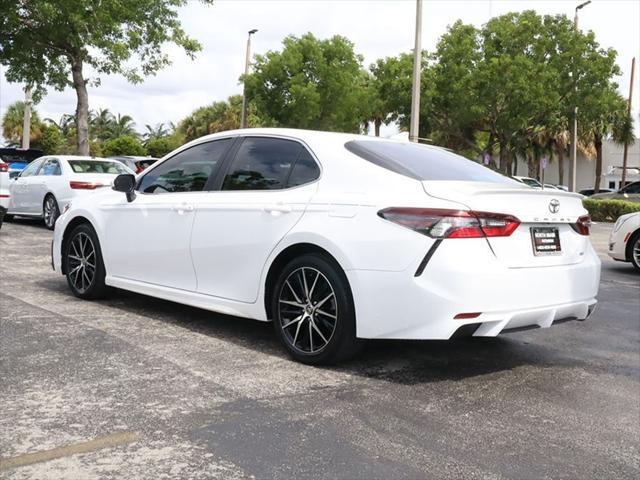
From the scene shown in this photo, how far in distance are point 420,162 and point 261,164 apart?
115 cm

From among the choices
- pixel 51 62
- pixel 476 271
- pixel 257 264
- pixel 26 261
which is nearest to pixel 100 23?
pixel 51 62

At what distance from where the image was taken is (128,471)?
2918 millimetres

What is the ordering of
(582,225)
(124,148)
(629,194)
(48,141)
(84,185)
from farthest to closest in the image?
(48,141) < (124,148) < (629,194) < (84,185) < (582,225)

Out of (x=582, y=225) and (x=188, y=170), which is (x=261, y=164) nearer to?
(x=188, y=170)

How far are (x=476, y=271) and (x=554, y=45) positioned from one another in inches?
1147

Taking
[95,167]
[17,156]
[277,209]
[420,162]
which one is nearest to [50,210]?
[95,167]

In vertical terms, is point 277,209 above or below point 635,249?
above

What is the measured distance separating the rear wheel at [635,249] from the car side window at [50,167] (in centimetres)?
997

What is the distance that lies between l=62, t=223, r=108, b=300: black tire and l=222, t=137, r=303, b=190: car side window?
5.71 ft

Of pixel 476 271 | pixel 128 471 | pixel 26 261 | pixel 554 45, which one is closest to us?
pixel 128 471

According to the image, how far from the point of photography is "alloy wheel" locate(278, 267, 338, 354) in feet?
14.8

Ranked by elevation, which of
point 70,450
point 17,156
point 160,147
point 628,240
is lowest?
point 70,450

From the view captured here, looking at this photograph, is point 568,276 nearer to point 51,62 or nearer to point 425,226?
point 425,226

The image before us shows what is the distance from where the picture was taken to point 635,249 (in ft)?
35.4
